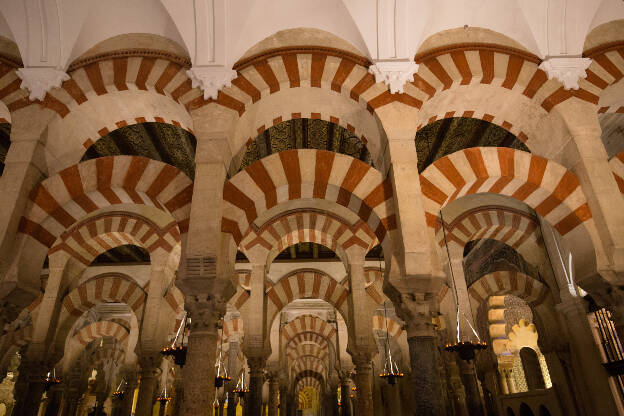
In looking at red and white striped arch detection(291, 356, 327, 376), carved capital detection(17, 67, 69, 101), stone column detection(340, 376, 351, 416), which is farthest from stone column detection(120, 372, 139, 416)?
red and white striped arch detection(291, 356, 327, 376)

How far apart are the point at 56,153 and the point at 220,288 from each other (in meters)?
3.03

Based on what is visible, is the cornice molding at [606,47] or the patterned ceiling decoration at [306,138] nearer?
the cornice molding at [606,47]

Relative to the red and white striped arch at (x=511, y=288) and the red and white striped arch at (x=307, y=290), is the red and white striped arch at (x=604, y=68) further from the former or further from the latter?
the red and white striped arch at (x=307, y=290)

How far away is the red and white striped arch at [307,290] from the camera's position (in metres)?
7.95

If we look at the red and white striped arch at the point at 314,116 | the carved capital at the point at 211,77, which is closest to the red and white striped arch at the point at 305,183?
the red and white striped arch at the point at 314,116

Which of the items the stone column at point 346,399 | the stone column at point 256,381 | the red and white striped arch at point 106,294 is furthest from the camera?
the stone column at point 346,399

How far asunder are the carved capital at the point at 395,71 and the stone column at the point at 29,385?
21.8ft

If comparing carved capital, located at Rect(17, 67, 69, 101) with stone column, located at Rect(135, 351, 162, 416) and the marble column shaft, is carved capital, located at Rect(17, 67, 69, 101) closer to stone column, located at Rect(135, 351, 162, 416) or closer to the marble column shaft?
stone column, located at Rect(135, 351, 162, 416)

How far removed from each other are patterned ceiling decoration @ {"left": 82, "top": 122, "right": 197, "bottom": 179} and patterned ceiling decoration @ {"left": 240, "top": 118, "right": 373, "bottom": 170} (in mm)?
1189

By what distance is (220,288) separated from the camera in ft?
12.6

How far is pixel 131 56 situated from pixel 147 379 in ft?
16.2

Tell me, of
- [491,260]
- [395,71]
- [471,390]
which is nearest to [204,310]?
[395,71]

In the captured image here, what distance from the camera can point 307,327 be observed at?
11602 mm

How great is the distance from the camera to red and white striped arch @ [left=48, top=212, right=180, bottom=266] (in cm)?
688
